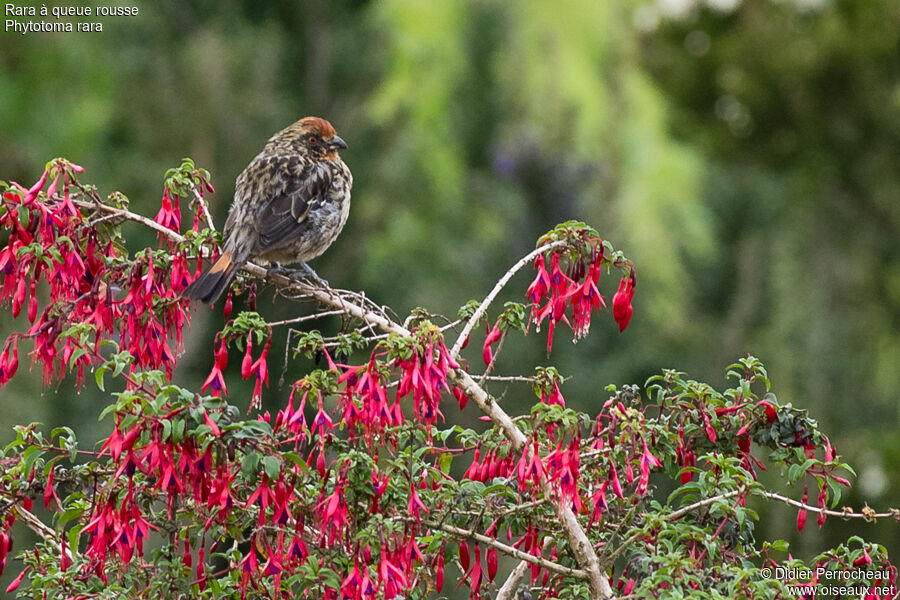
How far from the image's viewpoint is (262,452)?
2506 millimetres

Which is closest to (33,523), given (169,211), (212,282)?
(212,282)

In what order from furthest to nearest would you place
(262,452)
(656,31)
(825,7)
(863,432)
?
(656,31) < (825,7) < (863,432) < (262,452)

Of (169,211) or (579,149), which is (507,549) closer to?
(169,211)

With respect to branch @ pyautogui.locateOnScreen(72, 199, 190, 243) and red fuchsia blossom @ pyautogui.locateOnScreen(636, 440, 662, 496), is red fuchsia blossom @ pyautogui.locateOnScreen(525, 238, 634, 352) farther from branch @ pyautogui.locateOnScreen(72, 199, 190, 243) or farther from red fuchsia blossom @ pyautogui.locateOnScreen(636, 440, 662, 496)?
branch @ pyautogui.locateOnScreen(72, 199, 190, 243)

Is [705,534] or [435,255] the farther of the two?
[435,255]

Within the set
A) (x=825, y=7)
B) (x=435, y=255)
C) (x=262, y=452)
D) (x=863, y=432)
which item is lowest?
(x=863, y=432)

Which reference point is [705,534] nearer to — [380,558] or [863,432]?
[380,558]

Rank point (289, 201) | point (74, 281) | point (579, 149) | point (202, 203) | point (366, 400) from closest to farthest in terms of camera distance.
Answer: point (366, 400) → point (74, 281) → point (202, 203) → point (289, 201) → point (579, 149)

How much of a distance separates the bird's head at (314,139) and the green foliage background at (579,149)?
5781mm

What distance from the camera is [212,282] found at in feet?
10.9

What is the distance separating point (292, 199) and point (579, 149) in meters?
11.1

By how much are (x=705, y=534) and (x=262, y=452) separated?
3.06 feet

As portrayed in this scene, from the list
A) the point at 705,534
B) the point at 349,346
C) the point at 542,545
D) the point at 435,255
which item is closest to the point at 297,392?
the point at 349,346

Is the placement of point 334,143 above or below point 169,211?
above
